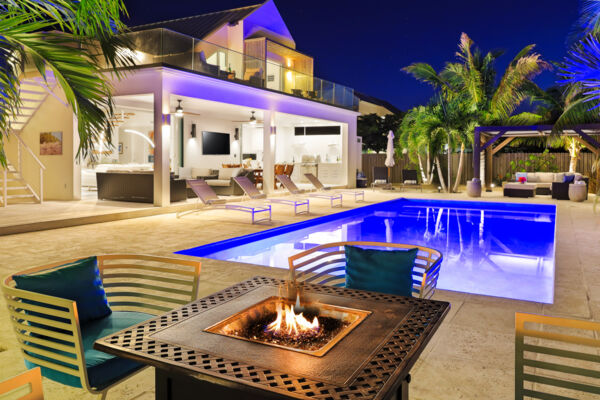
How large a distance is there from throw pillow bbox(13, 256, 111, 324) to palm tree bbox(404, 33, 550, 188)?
16655mm

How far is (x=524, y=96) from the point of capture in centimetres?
1767

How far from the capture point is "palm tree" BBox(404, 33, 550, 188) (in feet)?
55.1

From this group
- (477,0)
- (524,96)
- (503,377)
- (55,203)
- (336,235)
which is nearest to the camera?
(503,377)

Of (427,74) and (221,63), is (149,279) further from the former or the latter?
(427,74)

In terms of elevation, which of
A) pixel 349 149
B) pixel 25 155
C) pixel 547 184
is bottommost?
pixel 547 184

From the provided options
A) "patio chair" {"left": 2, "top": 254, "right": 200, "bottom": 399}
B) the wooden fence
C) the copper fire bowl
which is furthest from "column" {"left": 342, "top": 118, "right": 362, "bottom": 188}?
the copper fire bowl

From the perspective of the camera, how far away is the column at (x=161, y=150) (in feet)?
37.3

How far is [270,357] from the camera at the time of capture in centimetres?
151

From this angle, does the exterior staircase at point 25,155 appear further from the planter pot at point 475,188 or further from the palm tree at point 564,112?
the palm tree at point 564,112

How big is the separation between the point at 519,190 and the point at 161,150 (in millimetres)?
11295

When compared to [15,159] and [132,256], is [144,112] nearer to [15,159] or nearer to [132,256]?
[15,159]

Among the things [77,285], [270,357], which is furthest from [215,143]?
[270,357]

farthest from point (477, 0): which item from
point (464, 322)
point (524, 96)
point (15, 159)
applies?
point (464, 322)

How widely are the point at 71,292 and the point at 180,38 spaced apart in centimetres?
1055
